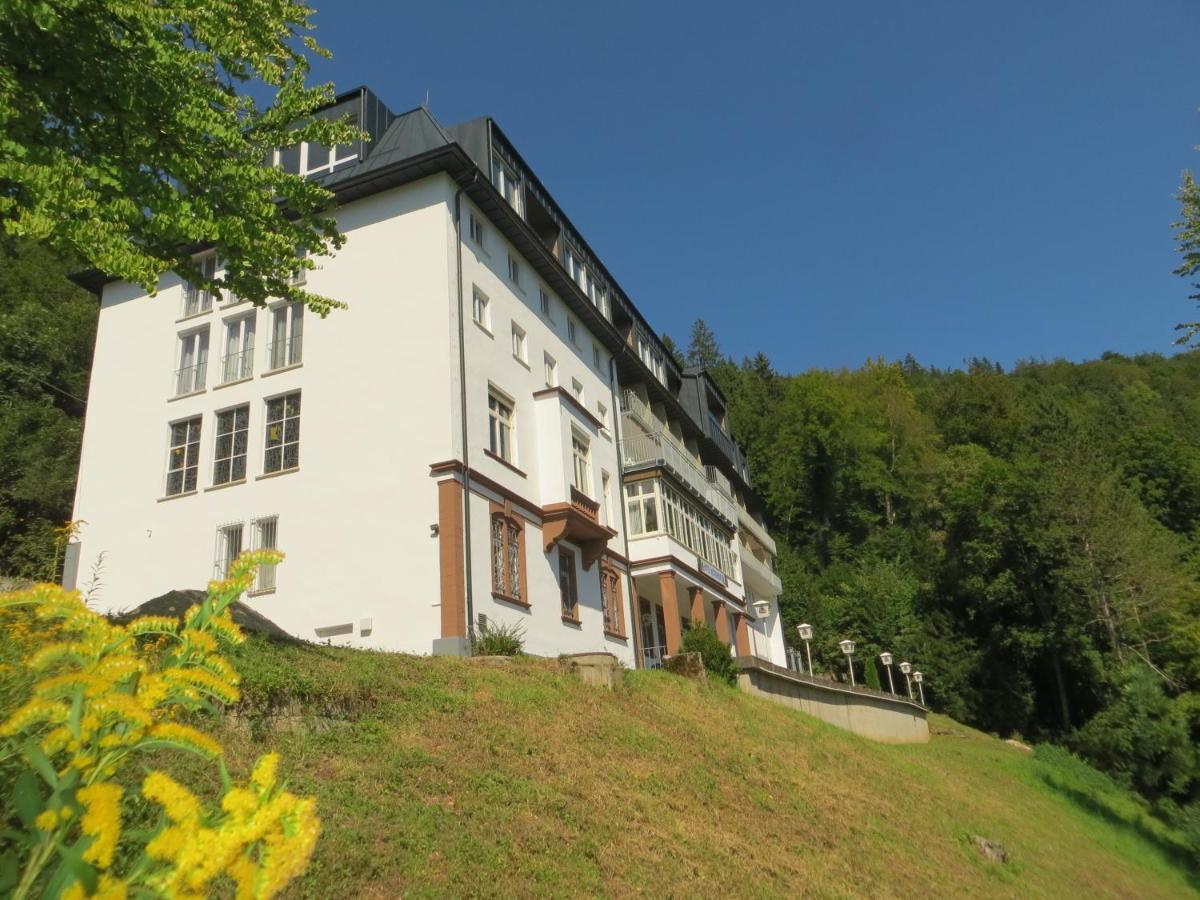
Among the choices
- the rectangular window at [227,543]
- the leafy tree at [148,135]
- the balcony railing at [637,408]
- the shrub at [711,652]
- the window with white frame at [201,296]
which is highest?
the window with white frame at [201,296]

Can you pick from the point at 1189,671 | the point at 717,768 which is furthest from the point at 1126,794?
the point at 717,768

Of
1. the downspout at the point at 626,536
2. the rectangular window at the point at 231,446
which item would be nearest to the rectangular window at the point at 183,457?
the rectangular window at the point at 231,446

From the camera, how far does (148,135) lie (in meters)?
9.64

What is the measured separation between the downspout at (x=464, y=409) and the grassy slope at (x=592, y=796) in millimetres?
3463

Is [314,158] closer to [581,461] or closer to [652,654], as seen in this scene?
[581,461]

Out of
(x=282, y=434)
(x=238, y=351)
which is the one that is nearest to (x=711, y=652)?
(x=282, y=434)

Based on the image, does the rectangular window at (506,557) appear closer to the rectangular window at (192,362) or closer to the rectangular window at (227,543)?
the rectangular window at (227,543)

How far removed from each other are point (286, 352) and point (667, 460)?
1374 centimetres

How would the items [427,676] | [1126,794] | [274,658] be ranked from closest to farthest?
[274,658], [427,676], [1126,794]

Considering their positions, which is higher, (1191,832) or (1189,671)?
(1189,671)

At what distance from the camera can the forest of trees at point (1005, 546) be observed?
34.7m

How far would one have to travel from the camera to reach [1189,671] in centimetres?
2970

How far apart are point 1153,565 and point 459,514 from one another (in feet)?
111

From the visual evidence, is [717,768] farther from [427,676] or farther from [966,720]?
[966,720]
